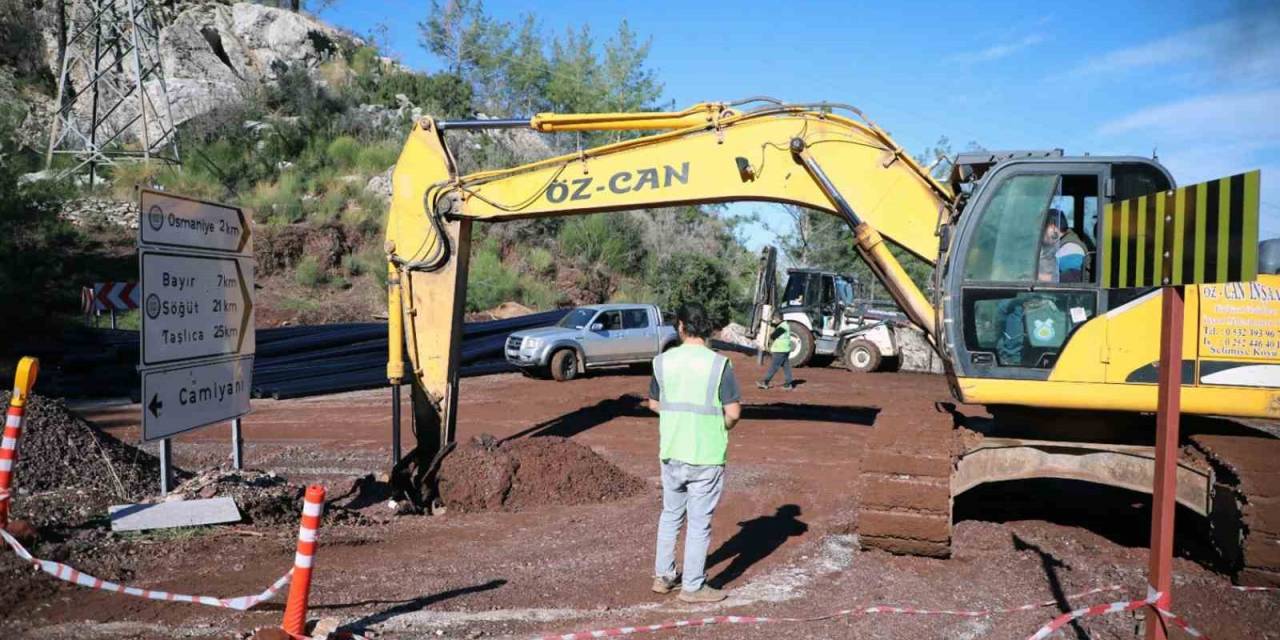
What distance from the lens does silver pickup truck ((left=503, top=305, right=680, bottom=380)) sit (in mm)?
20484

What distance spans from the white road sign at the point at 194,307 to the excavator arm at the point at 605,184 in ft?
4.98

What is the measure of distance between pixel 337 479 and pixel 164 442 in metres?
2.87

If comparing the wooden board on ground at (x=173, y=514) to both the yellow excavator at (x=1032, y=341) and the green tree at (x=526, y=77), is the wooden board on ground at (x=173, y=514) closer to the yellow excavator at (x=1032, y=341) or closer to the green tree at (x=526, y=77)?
the yellow excavator at (x=1032, y=341)

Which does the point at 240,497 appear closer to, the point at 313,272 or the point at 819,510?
the point at 819,510

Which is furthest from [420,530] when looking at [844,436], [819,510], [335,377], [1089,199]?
[335,377]

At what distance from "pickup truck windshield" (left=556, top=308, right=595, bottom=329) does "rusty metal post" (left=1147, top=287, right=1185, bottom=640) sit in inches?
691

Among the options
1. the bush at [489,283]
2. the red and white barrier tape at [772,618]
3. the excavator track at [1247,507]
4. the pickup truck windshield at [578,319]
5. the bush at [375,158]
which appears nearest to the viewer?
the red and white barrier tape at [772,618]

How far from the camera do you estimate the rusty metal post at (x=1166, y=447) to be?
12.8ft

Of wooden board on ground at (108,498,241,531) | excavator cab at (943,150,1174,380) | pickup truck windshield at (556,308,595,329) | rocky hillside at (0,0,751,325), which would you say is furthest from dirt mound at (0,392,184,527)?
rocky hillside at (0,0,751,325)

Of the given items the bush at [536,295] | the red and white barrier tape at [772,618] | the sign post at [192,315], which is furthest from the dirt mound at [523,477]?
the bush at [536,295]

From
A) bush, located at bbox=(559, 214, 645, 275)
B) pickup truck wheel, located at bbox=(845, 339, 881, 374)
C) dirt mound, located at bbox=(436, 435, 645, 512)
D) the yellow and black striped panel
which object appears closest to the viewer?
the yellow and black striped panel

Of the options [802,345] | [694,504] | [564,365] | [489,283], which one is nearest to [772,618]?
[694,504]

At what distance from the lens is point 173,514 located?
7258 millimetres

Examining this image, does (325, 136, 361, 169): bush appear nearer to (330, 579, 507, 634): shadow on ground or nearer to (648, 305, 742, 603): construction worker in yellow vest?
(330, 579, 507, 634): shadow on ground
